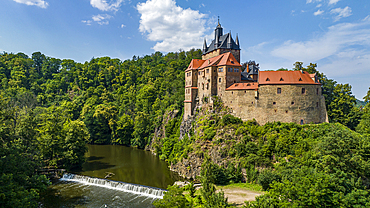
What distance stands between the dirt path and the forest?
2573 millimetres

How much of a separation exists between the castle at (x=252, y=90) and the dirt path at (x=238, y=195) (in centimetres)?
1415

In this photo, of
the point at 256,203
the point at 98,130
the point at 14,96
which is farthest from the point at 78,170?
the point at 14,96

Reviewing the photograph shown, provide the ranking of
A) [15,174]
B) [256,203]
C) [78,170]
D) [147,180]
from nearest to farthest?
[256,203] < [15,174] < [147,180] < [78,170]

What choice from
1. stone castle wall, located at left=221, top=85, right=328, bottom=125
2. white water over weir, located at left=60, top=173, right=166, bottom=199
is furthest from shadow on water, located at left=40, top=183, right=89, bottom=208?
stone castle wall, located at left=221, top=85, right=328, bottom=125

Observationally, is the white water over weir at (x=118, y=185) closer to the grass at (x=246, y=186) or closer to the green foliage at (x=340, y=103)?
the grass at (x=246, y=186)

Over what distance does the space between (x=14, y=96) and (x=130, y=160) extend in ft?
189

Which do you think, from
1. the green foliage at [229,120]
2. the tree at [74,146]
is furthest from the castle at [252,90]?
the tree at [74,146]

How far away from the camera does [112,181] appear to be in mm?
36812

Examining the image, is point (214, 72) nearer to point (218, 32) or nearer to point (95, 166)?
point (218, 32)

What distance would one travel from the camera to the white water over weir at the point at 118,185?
33078 millimetres

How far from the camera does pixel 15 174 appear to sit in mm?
23344

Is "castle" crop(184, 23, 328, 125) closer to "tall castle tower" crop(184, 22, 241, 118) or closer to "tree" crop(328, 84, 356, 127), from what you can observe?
"tall castle tower" crop(184, 22, 241, 118)

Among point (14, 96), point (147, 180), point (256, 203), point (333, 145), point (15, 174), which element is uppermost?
point (14, 96)

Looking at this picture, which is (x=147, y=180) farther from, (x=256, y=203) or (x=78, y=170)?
(x=256, y=203)
